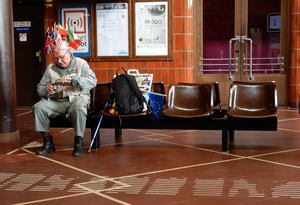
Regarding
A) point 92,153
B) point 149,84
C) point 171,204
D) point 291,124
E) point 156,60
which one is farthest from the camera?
point 156,60

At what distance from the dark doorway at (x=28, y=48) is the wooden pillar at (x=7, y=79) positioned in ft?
13.0

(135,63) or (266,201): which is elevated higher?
Result: (135,63)

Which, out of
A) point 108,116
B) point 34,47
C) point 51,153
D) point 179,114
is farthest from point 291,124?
point 34,47

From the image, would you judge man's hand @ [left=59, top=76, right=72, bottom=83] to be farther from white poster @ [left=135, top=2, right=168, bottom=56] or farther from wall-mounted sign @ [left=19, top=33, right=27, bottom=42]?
wall-mounted sign @ [left=19, top=33, right=27, bottom=42]

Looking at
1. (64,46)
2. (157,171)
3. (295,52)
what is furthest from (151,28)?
(157,171)

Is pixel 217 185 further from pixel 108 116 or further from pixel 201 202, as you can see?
pixel 108 116

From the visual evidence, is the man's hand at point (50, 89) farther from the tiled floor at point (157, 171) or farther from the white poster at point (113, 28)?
the white poster at point (113, 28)

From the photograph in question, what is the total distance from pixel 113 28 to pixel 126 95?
398cm

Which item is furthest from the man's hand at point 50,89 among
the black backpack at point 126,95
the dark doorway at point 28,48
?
the dark doorway at point 28,48

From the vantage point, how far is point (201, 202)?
11.4ft

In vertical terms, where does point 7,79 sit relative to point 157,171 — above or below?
above

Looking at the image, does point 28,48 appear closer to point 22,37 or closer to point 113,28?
point 22,37

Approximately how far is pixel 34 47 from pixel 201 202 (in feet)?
24.8

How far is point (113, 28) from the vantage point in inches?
361
